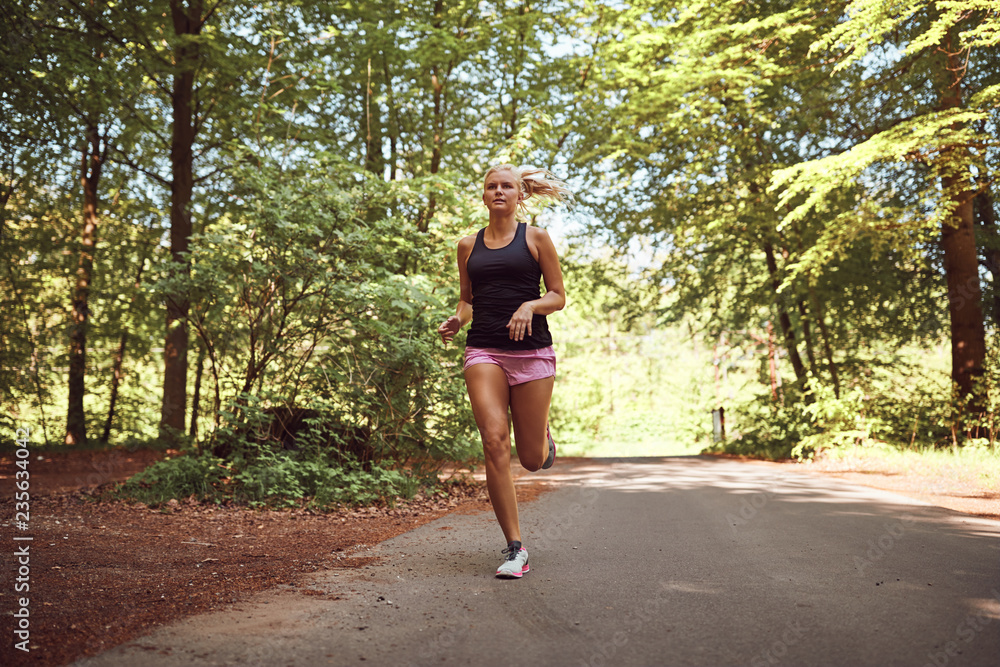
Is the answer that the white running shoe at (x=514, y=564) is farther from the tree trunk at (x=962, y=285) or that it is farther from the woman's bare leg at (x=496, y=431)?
the tree trunk at (x=962, y=285)

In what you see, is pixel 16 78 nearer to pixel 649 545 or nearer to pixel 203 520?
pixel 203 520

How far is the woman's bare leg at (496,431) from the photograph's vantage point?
4.25 m

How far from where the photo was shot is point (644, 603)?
11.2 ft

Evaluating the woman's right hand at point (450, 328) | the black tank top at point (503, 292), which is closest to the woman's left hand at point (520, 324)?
the black tank top at point (503, 292)

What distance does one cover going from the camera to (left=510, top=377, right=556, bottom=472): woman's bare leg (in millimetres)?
4363

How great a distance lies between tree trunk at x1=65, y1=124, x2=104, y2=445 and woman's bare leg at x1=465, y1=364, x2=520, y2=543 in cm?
1522

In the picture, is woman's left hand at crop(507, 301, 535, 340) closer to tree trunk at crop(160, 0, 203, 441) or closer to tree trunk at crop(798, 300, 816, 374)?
tree trunk at crop(160, 0, 203, 441)

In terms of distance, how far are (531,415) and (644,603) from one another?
4.40 feet

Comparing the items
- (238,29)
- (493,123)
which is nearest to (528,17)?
(493,123)

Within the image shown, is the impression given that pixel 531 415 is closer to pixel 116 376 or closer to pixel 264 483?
pixel 264 483

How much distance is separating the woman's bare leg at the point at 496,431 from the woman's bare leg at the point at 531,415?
0.09 metres

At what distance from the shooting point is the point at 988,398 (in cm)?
1238

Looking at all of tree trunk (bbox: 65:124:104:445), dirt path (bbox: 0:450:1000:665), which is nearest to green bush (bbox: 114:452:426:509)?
dirt path (bbox: 0:450:1000:665)

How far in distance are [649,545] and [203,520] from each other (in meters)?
4.02
